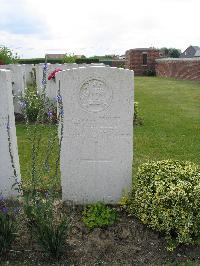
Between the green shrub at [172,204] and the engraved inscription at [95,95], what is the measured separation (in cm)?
102

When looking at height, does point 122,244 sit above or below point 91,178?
below

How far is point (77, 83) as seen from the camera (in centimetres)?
470

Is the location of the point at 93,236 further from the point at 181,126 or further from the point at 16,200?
the point at 181,126

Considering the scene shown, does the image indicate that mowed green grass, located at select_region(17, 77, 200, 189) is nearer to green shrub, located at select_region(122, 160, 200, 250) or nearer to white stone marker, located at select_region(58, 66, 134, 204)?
white stone marker, located at select_region(58, 66, 134, 204)

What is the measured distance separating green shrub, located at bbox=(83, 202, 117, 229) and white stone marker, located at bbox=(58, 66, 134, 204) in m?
0.31

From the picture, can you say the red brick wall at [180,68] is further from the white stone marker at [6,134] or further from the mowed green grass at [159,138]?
the white stone marker at [6,134]

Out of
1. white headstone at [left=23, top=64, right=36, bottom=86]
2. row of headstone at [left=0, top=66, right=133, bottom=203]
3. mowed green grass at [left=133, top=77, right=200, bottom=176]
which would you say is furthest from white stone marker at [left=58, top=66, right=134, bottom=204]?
white headstone at [left=23, top=64, right=36, bottom=86]

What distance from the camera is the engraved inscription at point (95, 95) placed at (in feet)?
15.5

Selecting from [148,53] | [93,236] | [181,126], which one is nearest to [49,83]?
[181,126]

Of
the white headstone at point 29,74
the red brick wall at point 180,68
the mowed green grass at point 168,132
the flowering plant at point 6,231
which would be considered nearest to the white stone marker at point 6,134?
the flowering plant at point 6,231

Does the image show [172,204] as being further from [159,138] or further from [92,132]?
[159,138]

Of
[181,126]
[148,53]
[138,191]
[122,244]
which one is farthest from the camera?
[148,53]

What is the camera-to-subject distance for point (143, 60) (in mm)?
37562

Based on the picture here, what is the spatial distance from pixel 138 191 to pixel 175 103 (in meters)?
11.3
